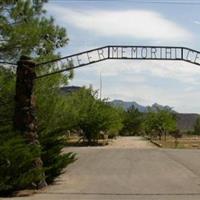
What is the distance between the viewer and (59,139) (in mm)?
19859

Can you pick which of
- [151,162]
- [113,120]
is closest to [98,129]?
[113,120]

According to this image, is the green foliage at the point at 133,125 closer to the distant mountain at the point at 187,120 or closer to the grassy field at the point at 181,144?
the grassy field at the point at 181,144

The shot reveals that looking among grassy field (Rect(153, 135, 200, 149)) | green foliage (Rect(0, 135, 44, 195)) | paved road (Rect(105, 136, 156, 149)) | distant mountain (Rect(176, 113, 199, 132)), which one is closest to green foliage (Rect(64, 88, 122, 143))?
paved road (Rect(105, 136, 156, 149))

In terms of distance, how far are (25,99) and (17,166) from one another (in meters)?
2.78

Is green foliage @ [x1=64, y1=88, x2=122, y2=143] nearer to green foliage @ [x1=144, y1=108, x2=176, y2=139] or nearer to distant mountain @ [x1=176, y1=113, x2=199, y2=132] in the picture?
green foliage @ [x1=144, y1=108, x2=176, y2=139]

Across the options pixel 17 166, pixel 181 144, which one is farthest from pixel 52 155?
pixel 181 144

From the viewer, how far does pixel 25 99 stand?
17953 mm

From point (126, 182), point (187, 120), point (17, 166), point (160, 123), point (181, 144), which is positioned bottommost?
point (126, 182)

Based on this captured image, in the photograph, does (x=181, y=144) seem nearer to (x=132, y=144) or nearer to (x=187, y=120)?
(x=132, y=144)

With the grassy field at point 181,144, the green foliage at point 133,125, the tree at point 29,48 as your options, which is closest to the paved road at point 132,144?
the grassy field at point 181,144

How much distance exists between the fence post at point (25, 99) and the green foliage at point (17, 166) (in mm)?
1079

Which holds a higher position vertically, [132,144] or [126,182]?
[132,144]

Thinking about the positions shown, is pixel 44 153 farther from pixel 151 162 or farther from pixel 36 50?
pixel 151 162

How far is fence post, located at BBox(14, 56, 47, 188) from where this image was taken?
1786 cm
